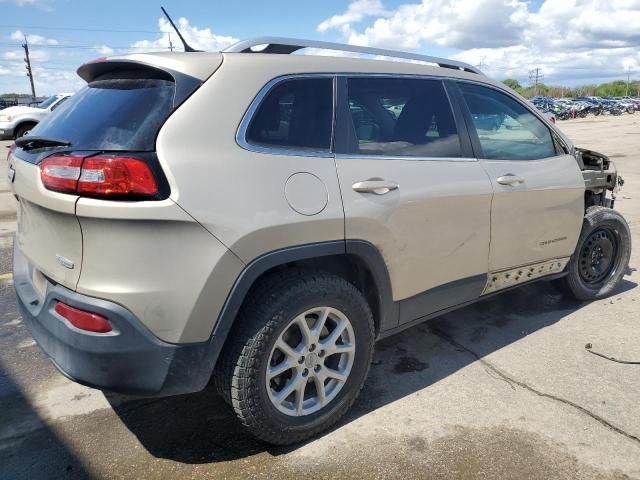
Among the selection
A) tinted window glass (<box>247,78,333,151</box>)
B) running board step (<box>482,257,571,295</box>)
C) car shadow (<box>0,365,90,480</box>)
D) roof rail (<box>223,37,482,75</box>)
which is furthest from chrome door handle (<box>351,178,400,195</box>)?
car shadow (<box>0,365,90,480</box>)

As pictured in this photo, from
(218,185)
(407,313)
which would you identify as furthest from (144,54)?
(407,313)

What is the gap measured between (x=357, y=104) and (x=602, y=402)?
2.14 metres

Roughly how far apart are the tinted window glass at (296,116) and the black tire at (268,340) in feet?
2.03

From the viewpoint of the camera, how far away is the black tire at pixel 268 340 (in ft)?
7.58

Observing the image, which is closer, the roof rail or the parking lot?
the parking lot

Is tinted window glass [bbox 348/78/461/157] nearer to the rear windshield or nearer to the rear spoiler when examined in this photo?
the rear spoiler

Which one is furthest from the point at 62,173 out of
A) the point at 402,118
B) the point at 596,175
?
the point at 596,175

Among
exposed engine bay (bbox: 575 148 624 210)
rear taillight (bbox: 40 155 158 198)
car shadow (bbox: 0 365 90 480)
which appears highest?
rear taillight (bbox: 40 155 158 198)

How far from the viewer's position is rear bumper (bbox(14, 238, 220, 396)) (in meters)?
2.09

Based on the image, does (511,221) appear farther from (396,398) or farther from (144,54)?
(144,54)

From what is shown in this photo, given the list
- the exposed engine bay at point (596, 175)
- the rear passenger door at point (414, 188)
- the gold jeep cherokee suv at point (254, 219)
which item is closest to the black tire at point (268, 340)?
the gold jeep cherokee suv at point (254, 219)

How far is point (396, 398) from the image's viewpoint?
9.93 feet

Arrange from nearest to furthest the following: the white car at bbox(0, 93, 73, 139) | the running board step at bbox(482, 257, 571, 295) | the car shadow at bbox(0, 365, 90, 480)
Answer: the car shadow at bbox(0, 365, 90, 480)
the running board step at bbox(482, 257, 571, 295)
the white car at bbox(0, 93, 73, 139)

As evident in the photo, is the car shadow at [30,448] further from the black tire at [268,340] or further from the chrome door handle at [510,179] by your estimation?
the chrome door handle at [510,179]
